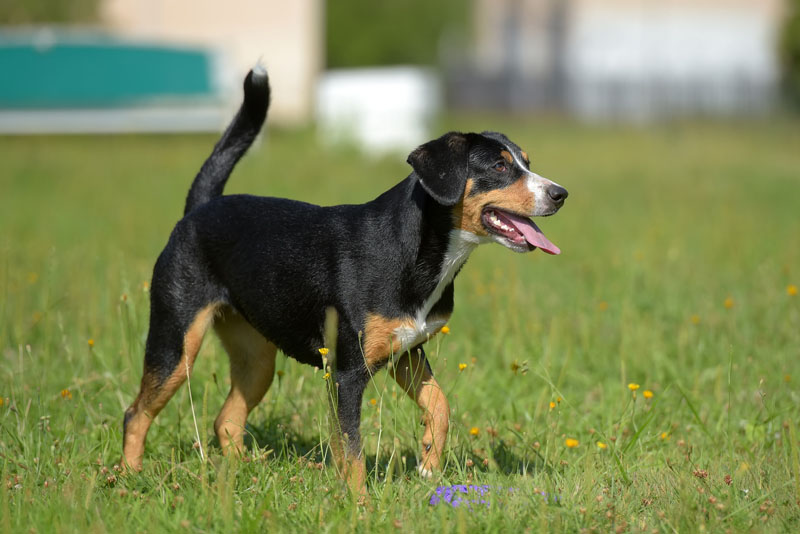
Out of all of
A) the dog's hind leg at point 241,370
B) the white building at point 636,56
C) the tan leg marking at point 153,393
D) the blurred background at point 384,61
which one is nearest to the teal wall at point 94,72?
the blurred background at point 384,61

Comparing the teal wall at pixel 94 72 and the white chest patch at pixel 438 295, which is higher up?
the white chest patch at pixel 438 295

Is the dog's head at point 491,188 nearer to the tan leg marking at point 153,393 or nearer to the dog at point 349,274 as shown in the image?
the dog at point 349,274

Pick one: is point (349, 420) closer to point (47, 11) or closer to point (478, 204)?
point (478, 204)

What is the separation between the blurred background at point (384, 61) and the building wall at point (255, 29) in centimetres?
4

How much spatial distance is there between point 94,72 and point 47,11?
5859 millimetres

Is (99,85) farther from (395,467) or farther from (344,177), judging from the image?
(395,467)

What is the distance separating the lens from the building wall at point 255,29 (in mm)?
23984

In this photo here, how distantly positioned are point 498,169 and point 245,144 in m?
1.44

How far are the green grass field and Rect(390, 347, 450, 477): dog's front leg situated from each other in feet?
0.23

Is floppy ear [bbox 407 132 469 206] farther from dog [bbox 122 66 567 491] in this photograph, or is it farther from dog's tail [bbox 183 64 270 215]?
dog's tail [bbox 183 64 270 215]

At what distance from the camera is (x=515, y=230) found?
3.86 meters

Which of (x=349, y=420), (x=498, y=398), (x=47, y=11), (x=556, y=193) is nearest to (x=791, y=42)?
(x=47, y=11)

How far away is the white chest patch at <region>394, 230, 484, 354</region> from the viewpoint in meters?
3.77
